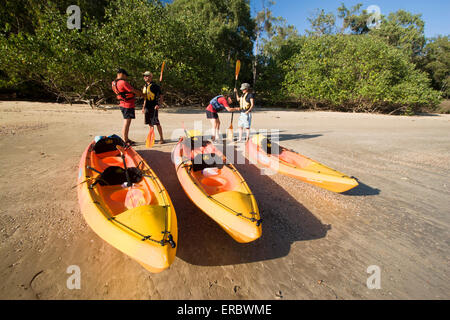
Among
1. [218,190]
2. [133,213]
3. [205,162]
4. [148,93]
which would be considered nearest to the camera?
[133,213]

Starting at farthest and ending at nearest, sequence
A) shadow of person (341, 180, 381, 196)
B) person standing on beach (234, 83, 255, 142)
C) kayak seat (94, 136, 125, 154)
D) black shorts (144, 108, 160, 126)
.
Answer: person standing on beach (234, 83, 255, 142) < black shorts (144, 108, 160, 126) < kayak seat (94, 136, 125, 154) < shadow of person (341, 180, 381, 196)

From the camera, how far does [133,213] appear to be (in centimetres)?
225

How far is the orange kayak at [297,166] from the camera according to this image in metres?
3.62

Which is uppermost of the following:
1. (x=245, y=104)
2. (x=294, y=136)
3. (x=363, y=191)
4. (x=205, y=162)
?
(x=245, y=104)

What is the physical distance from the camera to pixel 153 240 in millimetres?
1956

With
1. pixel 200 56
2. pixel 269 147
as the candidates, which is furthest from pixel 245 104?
pixel 200 56

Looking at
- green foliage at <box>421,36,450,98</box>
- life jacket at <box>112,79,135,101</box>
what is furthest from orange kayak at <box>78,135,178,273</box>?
green foliage at <box>421,36,450,98</box>

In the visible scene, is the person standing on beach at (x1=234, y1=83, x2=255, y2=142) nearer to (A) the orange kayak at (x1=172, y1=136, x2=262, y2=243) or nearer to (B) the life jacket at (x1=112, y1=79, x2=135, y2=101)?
(A) the orange kayak at (x1=172, y1=136, x2=262, y2=243)

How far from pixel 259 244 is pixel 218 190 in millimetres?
1183

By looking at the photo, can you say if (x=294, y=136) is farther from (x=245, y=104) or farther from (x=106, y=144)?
(x=106, y=144)

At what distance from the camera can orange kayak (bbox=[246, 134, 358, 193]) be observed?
3.62 m

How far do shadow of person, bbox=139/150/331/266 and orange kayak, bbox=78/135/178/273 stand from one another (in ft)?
1.77
